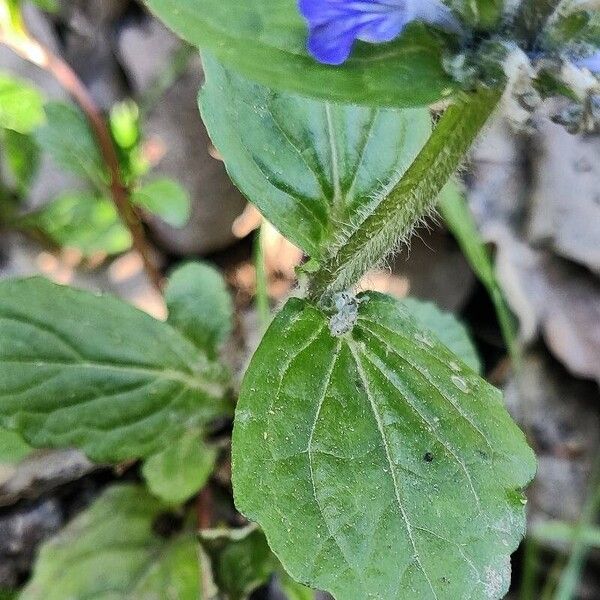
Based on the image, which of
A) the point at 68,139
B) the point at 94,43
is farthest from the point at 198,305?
the point at 94,43

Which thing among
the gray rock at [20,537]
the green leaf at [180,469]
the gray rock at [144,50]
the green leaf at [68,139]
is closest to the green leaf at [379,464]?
the green leaf at [180,469]

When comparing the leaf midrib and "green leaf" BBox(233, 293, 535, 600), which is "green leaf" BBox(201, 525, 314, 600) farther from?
"green leaf" BBox(233, 293, 535, 600)

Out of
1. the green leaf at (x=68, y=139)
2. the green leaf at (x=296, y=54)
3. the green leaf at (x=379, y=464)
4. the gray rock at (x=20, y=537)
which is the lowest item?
the gray rock at (x=20, y=537)

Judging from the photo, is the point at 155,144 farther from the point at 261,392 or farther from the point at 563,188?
the point at 261,392

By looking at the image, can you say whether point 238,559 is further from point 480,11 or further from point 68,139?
point 480,11

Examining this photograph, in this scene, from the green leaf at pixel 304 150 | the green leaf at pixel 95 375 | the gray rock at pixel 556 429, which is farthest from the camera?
the gray rock at pixel 556 429

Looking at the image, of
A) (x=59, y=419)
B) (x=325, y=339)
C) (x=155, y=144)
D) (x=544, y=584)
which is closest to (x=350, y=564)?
(x=325, y=339)

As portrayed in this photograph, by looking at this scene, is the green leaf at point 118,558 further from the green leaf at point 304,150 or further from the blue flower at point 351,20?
the blue flower at point 351,20

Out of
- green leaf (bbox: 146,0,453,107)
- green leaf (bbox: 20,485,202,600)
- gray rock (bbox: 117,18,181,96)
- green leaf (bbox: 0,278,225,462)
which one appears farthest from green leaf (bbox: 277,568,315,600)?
gray rock (bbox: 117,18,181,96)

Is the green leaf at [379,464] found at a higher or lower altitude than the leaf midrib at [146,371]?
higher
